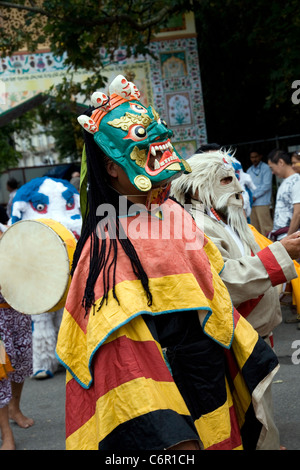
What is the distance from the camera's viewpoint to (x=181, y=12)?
9.91 meters

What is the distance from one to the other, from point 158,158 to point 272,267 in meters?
0.67

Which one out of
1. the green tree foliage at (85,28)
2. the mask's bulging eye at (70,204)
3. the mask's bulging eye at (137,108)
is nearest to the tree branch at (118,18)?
the green tree foliage at (85,28)

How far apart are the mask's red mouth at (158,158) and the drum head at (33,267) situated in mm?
1002

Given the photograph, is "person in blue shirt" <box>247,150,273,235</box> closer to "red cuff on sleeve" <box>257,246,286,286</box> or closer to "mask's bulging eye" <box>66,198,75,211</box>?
"mask's bulging eye" <box>66,198,75,211</box>

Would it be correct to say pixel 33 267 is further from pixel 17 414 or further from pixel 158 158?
pixel 17 414

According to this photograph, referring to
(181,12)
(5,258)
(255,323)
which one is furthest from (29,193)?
(181,12)

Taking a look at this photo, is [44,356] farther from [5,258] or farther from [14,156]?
[14,156]

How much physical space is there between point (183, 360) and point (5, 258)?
153cm

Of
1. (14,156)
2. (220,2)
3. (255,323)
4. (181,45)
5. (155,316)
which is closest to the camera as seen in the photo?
(155,316)

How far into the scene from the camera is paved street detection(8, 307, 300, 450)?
435cm

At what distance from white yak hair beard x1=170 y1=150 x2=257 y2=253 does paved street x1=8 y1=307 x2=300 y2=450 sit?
1503 millimetres

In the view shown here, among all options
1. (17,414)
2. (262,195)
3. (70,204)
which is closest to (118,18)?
(262,195)

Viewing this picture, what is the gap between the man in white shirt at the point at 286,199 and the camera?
267 inches

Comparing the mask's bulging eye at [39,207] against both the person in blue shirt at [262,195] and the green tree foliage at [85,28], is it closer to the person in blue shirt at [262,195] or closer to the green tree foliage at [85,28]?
the green tree foliage at [85,28]
